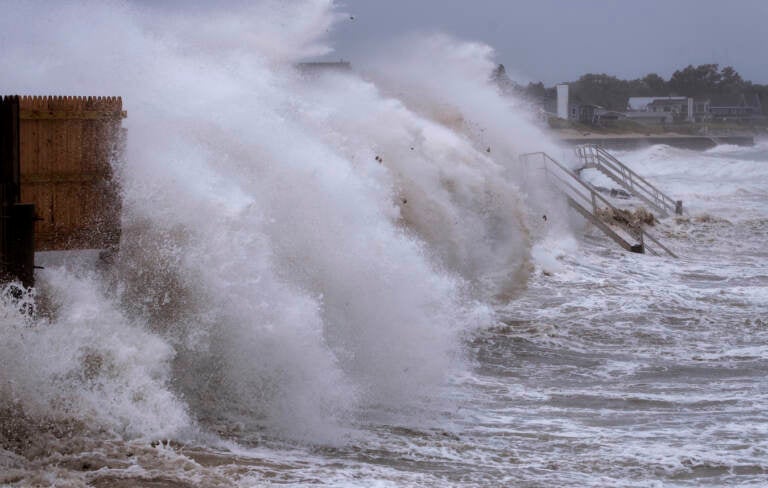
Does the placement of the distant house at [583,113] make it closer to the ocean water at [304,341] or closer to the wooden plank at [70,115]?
the ocean water at [304,341]

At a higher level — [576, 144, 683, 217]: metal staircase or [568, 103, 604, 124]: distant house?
[568, 103, 604, 124]: distant house

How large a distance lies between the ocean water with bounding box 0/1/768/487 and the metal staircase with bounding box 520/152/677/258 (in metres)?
4.85

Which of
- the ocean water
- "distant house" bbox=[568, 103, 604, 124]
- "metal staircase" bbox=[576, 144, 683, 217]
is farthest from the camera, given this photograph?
"distant house" bbox=[568, 103, 604, 124]

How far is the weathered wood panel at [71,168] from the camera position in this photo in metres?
8.94

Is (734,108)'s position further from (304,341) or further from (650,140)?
(304,341)

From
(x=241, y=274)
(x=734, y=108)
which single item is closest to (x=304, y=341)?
(x=241, y=274)

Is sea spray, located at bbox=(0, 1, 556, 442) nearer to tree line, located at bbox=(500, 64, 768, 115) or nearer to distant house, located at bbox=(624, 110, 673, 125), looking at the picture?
distant house, located at bbox=(624, 110, 673, 125)

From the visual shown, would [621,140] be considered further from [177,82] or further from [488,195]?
[177,82]

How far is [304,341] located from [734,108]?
375 feet

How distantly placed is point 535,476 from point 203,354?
2989 millimetres

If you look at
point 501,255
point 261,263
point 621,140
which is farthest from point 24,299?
point 621,140

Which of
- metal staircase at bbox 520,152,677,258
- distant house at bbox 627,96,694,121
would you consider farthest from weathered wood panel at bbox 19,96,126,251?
distant house at bbox 627,96,694,121

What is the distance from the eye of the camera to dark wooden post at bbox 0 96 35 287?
8.41 meters

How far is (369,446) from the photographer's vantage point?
8.27 metres
